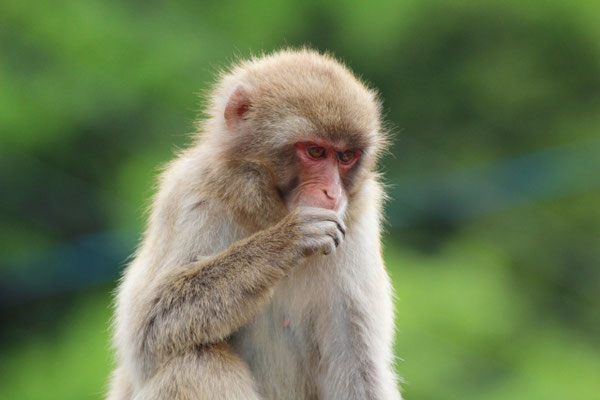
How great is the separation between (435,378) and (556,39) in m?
4.64

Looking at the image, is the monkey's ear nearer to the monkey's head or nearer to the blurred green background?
the monkey's head

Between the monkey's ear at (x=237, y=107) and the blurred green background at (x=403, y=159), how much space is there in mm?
4351

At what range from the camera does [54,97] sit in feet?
36.1

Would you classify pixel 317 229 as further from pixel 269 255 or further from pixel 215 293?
pixel 215 293

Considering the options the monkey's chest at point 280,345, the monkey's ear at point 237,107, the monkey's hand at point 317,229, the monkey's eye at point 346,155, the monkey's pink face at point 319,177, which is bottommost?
the monkey's chest at point 280,345

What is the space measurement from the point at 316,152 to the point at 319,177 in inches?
4.1

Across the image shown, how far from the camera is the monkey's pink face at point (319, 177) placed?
15.5 ft

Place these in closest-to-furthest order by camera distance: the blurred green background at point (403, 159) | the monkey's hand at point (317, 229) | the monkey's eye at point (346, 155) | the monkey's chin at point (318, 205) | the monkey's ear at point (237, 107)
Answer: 1. the monkey's hand at point (317, 229)
2. the monkey's chin at point (318, 205)
3. the monkey's eye at point (346, 155)
4. the monkey's ear at point (237, 107)
5. the blurred green background at point (403, 159)

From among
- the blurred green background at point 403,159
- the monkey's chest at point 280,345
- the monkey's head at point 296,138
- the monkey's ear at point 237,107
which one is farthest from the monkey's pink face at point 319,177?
Answer: the blurred green background at point 403,159

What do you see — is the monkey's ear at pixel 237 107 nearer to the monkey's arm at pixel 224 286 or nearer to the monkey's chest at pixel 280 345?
the monkey's arm at pixel 224 286

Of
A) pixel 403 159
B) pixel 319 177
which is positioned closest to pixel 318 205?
pixel 319 177

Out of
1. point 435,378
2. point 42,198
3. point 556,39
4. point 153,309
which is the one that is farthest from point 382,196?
point 556,39

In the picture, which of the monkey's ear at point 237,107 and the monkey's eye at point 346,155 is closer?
the monkey's eye at point 346,155

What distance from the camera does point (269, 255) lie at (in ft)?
15.3
